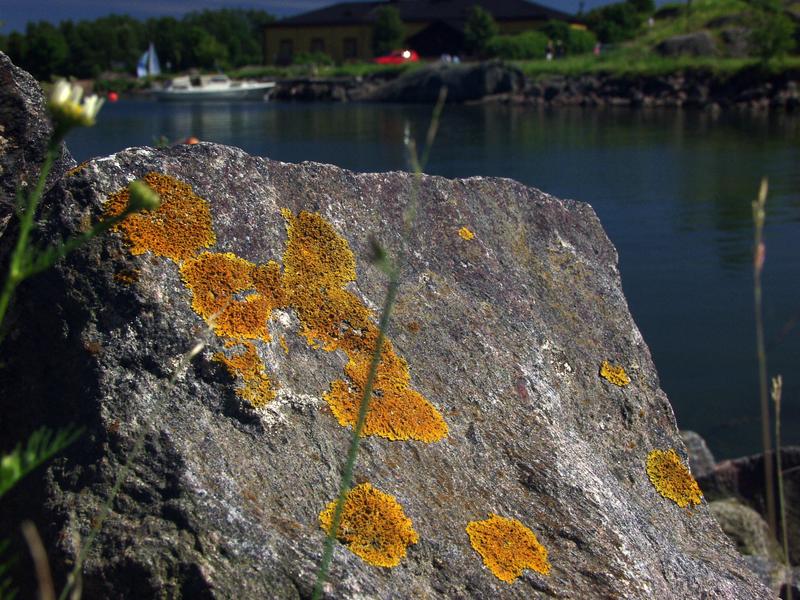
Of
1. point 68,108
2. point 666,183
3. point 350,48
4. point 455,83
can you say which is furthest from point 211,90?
point 68,108

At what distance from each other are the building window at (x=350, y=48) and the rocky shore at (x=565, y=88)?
1548 inches

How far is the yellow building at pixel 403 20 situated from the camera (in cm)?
12425

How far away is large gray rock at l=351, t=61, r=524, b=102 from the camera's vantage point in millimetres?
81625

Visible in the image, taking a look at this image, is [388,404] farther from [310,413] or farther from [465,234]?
[465,234]

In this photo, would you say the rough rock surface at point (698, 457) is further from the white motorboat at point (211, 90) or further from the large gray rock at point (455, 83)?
the white motorboat at point (211, 90)

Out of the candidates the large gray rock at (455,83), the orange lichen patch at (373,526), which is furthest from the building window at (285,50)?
the orange lichen patch at (373,526)

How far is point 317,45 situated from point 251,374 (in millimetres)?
144781

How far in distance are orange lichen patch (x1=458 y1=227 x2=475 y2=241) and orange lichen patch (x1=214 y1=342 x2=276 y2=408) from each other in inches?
70.4

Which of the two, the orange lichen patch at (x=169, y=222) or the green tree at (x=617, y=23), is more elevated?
the green tree at (x=617, y=23)

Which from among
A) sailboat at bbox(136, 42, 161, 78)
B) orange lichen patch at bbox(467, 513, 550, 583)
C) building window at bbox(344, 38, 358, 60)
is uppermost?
building window at bbox(344, 38, 358, 60)

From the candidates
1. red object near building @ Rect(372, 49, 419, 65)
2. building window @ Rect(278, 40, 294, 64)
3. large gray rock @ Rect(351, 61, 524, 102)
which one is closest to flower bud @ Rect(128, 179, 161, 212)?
large gray rock @ Rect(351, 61, 524, 102)

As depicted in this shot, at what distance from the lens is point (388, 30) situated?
126812 mm

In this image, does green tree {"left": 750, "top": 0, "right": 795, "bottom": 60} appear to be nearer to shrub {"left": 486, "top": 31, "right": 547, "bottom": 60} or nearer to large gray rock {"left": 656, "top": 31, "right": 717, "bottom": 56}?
large gray rock {"left": 656, "top": 31, "right": 717, "bottom": 56}

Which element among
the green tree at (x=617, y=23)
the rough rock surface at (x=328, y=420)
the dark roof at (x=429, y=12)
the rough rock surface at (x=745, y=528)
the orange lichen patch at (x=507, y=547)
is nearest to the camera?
the rough rock surface at (x=328, y=420)
